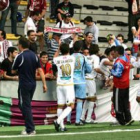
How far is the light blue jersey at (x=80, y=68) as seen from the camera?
15547 millimetres

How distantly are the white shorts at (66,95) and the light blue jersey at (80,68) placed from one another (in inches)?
42.9

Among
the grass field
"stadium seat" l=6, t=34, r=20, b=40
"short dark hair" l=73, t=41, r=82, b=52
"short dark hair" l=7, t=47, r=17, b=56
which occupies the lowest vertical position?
the grass field

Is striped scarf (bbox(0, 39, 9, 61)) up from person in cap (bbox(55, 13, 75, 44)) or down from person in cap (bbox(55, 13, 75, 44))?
down

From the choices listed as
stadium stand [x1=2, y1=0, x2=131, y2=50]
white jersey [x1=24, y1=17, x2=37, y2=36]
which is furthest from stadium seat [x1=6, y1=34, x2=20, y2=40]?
stadium stand [x1=2, y1=0, x2=131, y2=50]

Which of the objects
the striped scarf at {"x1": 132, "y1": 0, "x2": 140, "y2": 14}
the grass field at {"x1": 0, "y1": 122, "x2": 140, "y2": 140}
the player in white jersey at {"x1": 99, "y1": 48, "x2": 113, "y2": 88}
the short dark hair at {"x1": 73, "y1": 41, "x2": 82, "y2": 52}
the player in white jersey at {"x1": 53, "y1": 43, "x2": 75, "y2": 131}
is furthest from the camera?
the striped scarf at {"x1": 132, "y1": 0, "x2": 140, "y2": 14}

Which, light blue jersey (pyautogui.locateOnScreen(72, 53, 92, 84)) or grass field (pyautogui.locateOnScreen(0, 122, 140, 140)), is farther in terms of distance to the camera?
light blue jersey (pyautogui.locateOnScreen(72, 53, 92, 84))

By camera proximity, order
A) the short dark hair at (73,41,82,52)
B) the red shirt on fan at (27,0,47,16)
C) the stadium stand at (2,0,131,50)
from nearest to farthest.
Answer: the short dark hair at (73,41,82,52) < the red shirt on fan at (27,0,47,16) < the stadium stand at (2,0,131,50)

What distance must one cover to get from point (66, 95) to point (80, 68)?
1303mm

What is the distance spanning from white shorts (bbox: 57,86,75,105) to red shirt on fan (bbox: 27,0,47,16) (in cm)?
615

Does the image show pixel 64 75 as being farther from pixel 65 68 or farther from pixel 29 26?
pixel 29 26

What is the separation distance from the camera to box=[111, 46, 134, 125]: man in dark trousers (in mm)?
15219

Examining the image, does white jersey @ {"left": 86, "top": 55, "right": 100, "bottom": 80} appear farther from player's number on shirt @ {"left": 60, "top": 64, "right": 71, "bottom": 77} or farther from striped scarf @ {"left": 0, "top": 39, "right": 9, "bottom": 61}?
striped scarf @ {"left": 0, "top": 39, "right": 9, "bottom": 61}

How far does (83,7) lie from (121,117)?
29.7ft

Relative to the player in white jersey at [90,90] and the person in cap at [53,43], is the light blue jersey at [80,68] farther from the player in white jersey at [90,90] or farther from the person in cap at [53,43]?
the person in cap at [53,43]
